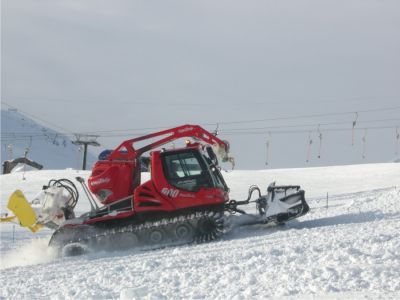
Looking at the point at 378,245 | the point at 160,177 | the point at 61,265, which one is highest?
the point at 160,177

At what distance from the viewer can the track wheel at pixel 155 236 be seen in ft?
42.7

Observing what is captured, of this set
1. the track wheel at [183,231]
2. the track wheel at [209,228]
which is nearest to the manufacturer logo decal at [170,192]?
the track wheel at [183,231]

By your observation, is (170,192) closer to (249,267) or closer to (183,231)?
(183,231)

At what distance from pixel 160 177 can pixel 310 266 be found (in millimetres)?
5310

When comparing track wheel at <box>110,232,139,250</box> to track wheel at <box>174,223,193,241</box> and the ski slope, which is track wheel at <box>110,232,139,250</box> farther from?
track wheel at <box>174,223,193,241</box>

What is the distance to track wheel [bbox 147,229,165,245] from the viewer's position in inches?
513

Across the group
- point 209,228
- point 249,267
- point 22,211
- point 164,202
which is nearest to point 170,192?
point 164,202

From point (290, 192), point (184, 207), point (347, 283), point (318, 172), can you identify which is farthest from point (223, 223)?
point (318, 172)

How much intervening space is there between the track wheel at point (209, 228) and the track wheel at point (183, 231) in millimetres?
193

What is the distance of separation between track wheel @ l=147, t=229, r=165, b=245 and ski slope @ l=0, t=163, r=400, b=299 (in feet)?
1.87

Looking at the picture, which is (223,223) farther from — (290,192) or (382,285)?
(382,285)

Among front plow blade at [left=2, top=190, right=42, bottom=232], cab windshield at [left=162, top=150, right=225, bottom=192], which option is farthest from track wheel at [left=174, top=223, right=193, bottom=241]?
front plow blade at [left=2, top=190, right=42, bottom=232]

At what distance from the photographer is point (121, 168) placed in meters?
13.7

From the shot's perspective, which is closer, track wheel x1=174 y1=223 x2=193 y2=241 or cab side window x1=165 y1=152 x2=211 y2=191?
track wheel x1=174 y1=223 x2=193 y2=241
